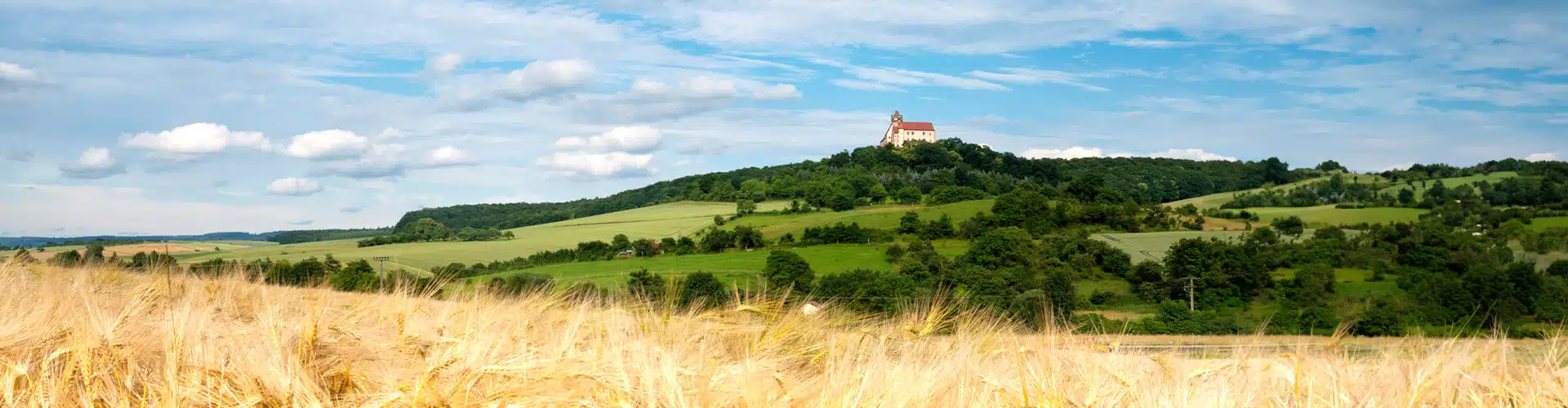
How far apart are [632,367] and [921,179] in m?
127

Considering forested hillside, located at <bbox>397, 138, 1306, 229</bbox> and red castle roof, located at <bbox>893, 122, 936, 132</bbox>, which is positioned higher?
red castle roof, located at <bbox>893, 122, 936, 132</bbox>

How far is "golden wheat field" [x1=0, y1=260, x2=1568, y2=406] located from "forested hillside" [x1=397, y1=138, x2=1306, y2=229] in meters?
101

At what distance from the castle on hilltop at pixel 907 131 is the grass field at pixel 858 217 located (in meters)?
61.2

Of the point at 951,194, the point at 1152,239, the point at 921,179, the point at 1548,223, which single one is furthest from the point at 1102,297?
the point at 921,179

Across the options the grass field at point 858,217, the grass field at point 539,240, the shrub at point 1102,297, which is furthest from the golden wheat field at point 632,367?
the grass field at point 858,217

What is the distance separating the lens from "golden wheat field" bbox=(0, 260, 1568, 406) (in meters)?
2.91

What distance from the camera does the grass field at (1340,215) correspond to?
9394 cm

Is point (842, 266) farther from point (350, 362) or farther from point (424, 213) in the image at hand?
point (350, 362)

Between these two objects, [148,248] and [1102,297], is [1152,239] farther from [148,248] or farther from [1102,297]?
[148,248]

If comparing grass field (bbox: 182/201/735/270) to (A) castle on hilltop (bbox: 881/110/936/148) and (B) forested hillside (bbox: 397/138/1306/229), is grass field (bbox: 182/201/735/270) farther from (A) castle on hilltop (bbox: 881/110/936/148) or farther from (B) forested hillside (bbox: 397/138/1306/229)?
(A) castle on hilltop (bbox: 881/110/936/148)

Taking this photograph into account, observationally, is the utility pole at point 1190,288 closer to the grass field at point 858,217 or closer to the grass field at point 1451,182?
the grass field at point 858,217

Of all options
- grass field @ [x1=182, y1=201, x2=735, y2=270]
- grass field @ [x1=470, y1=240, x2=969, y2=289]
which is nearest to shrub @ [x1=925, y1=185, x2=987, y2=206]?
grass field @ [x1=470, y1=240, x2=969, y2=289]

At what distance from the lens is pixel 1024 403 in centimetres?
→ 310

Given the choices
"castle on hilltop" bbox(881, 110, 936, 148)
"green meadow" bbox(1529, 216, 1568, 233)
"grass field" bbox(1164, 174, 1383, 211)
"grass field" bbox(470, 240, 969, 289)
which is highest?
"castle on hilltop" bbox(881, 110, 936, 148)
